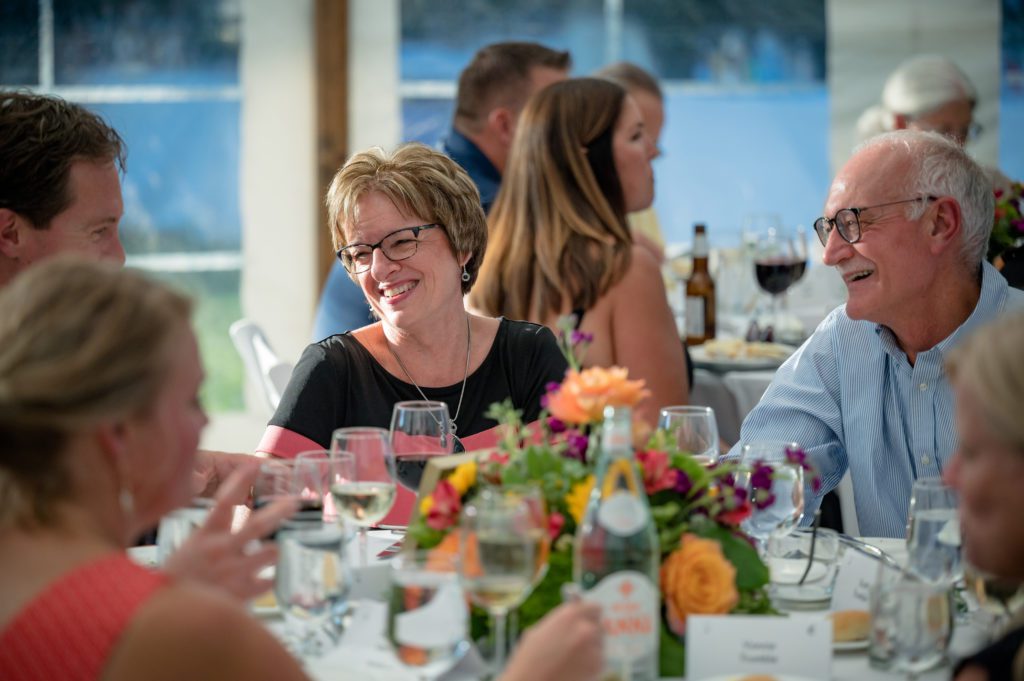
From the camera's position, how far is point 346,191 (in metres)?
2.77

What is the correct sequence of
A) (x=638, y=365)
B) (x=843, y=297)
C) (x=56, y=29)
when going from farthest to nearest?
(x=56, y=29), (x=843, y=297), (x=638, y=365)

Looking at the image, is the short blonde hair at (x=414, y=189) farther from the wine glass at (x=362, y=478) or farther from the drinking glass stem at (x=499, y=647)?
the drinking glass stem at (x=499, y=647)

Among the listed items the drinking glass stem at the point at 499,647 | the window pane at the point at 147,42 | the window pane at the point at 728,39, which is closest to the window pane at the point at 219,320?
the window pane at the point at 147,42

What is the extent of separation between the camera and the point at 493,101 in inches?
188

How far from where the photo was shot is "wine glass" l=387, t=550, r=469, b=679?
141 centimetres

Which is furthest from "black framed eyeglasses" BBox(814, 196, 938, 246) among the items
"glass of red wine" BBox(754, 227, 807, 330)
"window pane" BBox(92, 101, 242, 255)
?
"window pane" BBox(92, 101, 242, 255)

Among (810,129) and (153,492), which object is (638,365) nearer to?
(153,492)

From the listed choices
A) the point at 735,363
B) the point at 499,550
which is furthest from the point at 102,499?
the point at 735,363

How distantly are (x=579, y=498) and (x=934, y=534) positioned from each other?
515mm

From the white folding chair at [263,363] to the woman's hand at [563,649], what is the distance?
255 cm

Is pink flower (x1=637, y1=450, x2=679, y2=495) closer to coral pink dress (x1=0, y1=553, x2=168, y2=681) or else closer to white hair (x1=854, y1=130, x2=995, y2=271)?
coral pink dress (x1=0, y1=553, x2=168, y2=681)

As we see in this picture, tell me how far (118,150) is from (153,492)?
4.59 feet

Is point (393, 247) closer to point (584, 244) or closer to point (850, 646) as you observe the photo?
point (584, 244)

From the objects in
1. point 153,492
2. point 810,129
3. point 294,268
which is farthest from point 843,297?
point 153,492
